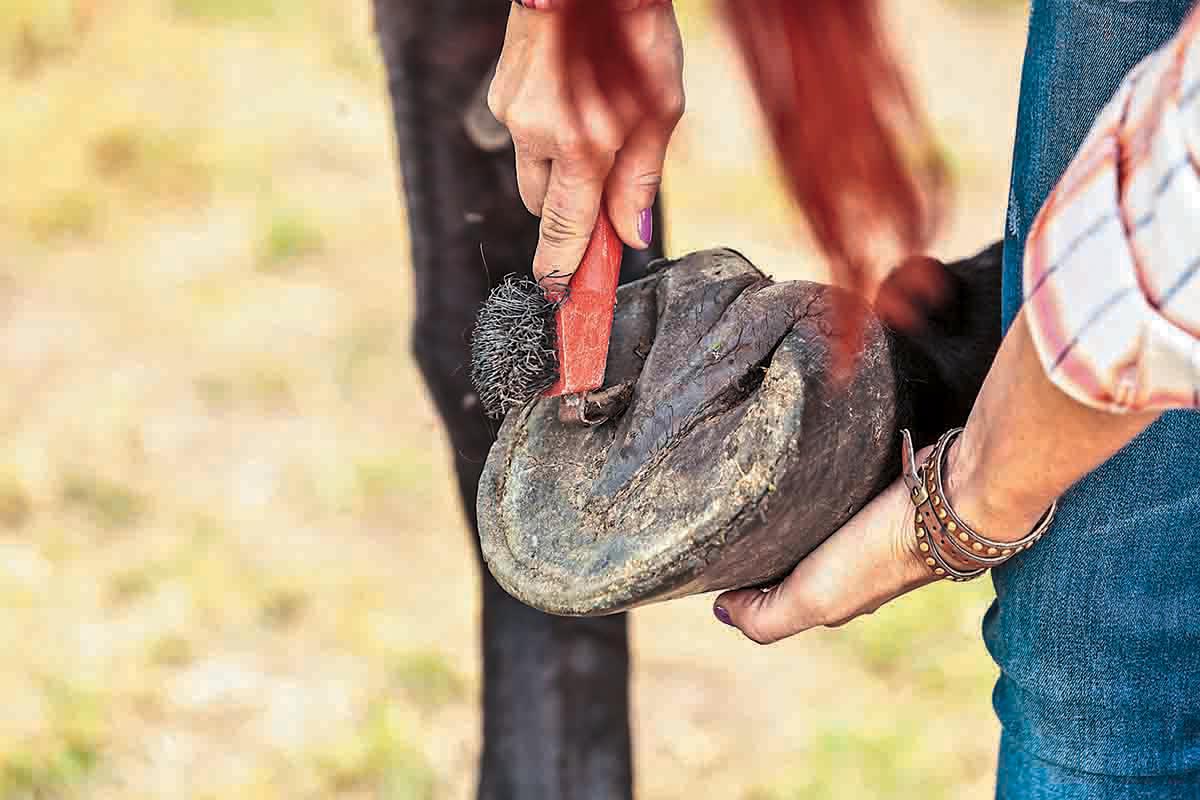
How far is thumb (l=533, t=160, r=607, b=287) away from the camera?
82 cm

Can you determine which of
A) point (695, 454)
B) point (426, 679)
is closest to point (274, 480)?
point (426, 679)

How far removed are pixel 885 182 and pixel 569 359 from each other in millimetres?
425

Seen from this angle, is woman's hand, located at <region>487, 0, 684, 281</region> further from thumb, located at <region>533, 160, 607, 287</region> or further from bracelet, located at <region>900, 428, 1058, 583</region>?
bracelet, located at <region>900, 428, 1058, 583</region>

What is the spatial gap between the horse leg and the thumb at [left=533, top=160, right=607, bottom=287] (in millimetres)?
274

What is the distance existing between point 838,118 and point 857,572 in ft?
1.43

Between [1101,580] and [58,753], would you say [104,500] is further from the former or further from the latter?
[1101,580]

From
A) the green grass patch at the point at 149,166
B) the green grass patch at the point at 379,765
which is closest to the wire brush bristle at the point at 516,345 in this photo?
the green grass patch at the point at 379,765

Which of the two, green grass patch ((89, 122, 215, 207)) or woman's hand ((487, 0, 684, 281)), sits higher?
woman's hand ((487, 0, 684, 281))

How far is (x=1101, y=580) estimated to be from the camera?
836mm

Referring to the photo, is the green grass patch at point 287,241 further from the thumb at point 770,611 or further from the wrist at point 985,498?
the wrist at point 985,498

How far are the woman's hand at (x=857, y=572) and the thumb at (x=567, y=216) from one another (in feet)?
0.76

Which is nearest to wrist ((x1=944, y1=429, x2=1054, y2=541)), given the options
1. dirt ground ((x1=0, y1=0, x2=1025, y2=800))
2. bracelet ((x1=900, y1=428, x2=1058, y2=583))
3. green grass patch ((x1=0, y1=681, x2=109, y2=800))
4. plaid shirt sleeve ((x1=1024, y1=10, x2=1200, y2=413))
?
bracelet ((x1=900, y1=428, x2=1058, y2=583))

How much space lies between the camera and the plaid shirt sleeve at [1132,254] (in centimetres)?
56

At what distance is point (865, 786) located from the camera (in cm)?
172
